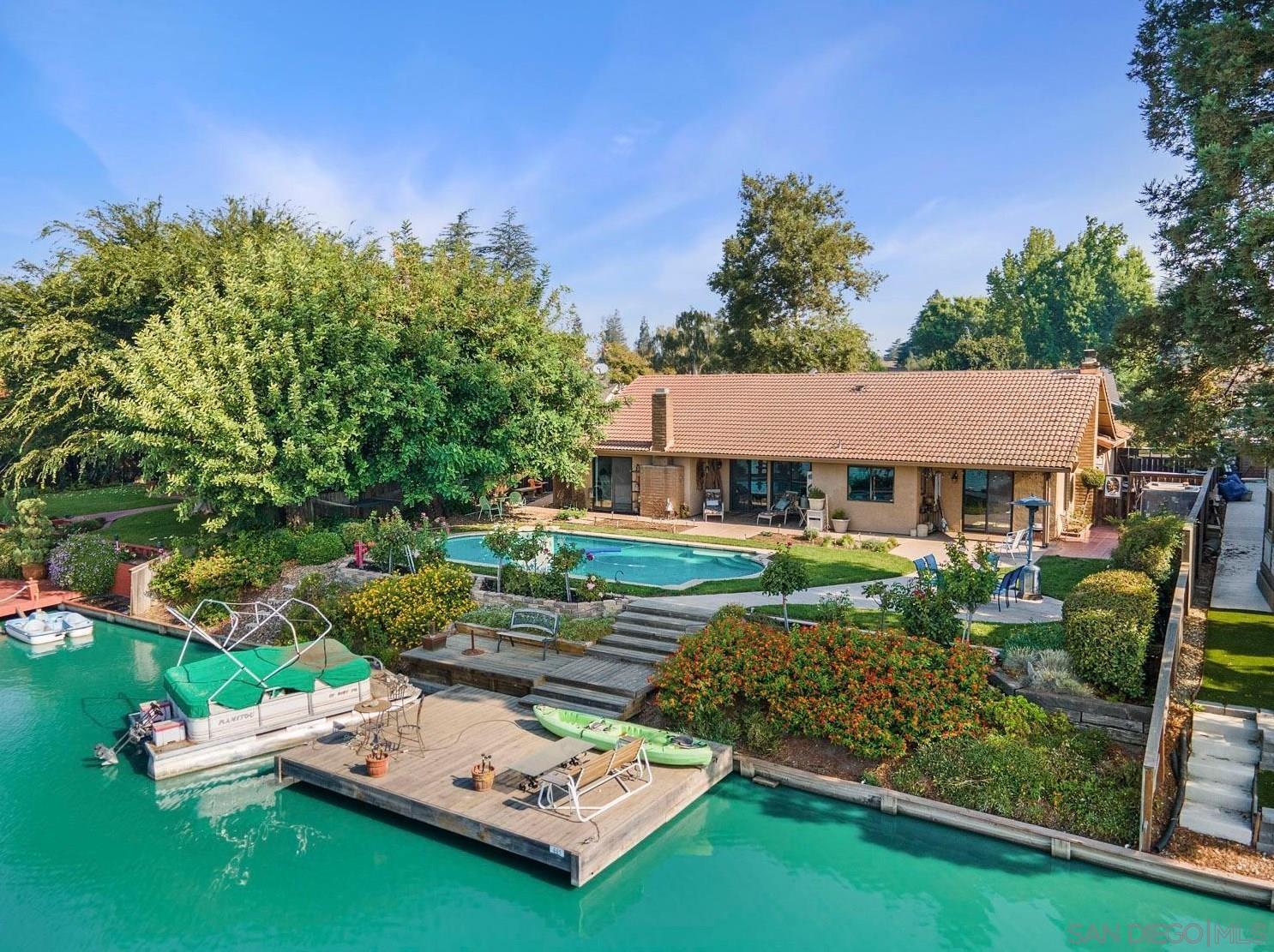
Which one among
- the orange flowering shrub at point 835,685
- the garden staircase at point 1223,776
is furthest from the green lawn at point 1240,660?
the orange flowering shrub at point 835,685

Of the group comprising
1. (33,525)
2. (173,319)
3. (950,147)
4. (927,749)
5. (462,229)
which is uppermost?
(462,229)

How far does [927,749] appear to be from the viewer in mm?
10555

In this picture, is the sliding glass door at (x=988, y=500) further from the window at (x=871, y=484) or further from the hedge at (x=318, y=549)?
the hedge at (x=318, y=549)

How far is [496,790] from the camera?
33.8 ft

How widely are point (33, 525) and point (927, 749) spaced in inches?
958

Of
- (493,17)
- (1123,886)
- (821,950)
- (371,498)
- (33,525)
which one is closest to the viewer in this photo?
(821,950)

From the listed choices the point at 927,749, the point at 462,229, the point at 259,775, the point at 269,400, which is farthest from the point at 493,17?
the point at 462,229

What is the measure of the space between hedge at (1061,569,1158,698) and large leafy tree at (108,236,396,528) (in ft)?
53.3

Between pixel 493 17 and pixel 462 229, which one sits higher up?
pixel 462 229

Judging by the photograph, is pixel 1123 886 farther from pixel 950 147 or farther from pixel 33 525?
pixel 33 525

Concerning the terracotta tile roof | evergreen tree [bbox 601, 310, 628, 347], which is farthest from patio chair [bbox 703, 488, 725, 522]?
evergreen tree [bbox 601, 310, 628, 347]

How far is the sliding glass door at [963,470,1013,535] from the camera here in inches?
872

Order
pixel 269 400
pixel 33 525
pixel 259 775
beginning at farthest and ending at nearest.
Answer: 1. pixel 33 525
2. pixel 269 400
3. pixel 259 775

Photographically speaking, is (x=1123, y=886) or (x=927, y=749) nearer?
(x=1123, y=886)
